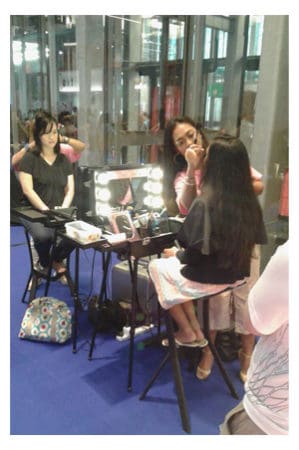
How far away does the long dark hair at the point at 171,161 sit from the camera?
7.58 feet

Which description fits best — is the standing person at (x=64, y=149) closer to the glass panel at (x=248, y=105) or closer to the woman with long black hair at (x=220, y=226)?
the glass panel at (x=248, y=105)

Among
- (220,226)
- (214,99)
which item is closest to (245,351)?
(220,226)

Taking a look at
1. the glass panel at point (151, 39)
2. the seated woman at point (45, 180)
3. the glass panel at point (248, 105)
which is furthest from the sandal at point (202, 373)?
the glass panel at point (151, 39)

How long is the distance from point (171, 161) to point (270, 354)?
160cm

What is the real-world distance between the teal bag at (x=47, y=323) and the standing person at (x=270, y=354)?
1.59 m

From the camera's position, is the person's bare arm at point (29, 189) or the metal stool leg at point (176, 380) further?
the person's bare arm at point (29, 189)

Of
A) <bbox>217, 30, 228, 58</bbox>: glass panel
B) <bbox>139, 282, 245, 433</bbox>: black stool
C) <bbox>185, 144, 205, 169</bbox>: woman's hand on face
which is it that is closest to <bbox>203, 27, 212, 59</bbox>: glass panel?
<bbox>217, 30, 228, 58</bbox>: glass panel

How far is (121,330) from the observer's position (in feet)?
8.28

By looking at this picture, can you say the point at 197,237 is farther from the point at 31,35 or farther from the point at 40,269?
the point at 31,35

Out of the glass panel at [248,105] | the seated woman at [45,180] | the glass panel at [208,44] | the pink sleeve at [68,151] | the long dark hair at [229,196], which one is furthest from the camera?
the glass panel at [208,44]

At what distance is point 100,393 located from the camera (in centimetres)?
200

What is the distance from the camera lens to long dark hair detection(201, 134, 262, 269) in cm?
165

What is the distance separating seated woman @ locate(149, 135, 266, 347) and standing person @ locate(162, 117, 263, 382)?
0.96ft
